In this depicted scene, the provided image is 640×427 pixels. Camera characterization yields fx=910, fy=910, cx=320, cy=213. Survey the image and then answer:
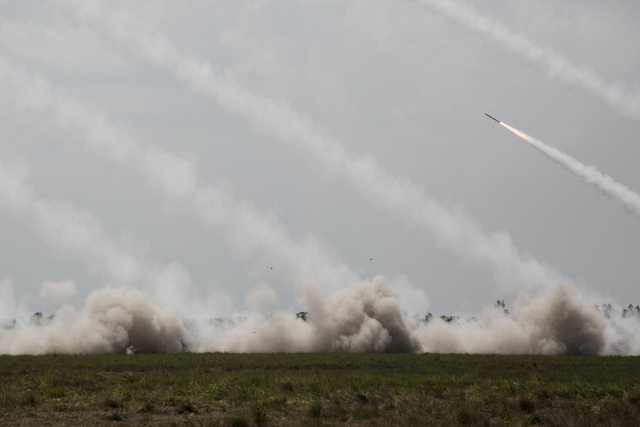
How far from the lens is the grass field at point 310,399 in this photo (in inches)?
936

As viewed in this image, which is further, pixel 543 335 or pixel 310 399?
pixel 543 335

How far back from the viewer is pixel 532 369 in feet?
143

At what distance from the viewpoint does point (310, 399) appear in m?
27.3

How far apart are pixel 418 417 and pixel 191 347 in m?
48.0

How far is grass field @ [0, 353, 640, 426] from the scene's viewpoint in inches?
936

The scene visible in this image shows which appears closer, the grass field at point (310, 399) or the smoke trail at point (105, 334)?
the grass field at point (310, 399)

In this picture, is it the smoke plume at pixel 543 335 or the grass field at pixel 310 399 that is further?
the smoke plume at pixel 543 335

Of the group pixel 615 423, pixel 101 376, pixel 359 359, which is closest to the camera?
pixel 615 423

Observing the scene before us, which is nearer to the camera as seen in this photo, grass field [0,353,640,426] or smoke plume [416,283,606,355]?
grass field [0,353,640,426]

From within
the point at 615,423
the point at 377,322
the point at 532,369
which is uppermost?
the point at 377,322

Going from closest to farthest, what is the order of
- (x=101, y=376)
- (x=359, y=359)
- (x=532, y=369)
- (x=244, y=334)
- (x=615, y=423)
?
1. (x=615, y=423)
2. (x=101, y=376)
3. (x=532, y=369)
4. (x=359, y=359)
5. (x=244, y=334)

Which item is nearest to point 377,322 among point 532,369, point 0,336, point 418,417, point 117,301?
point 117,301

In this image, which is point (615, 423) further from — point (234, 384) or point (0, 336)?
point (0, 336)

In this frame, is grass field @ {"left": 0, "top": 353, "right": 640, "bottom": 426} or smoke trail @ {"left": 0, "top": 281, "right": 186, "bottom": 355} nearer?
grass field @ {"left": 0, "top": 353, "right": 640, "bottom": 426}
